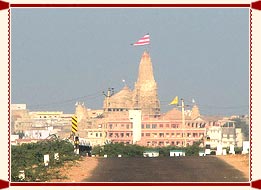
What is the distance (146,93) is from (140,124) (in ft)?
56.8

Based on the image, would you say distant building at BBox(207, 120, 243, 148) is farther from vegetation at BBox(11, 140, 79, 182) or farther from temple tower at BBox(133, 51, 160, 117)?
vegetation at BBox(11, 140, 79, 182)

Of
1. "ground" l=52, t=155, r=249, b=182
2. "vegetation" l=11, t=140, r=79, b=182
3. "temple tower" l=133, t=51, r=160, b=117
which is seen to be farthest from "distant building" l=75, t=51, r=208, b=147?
"ground" l=52, t=155, r=249, b=182

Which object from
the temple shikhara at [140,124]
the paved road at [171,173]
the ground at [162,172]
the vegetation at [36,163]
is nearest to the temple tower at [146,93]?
the temple shikhara at [140,124]

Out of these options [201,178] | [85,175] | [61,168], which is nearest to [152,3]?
[201,178]

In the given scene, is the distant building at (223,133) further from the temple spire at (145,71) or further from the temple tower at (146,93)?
the temple tower at (146,93)

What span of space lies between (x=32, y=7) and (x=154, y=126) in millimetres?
98691

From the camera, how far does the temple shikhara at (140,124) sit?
102 meters

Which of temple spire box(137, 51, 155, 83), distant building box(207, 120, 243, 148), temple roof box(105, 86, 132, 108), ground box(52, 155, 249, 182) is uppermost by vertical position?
temple spire box(137, 51, 155, 83)

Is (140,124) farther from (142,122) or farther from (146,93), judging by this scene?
(146,93)

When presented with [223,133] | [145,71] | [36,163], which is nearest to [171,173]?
[36,163]

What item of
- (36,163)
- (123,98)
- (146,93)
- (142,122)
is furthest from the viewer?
(146,93)

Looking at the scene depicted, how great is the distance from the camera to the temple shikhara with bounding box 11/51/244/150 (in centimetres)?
10225

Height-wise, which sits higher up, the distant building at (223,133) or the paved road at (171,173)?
the distant building at (223,133)

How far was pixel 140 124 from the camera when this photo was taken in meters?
116
